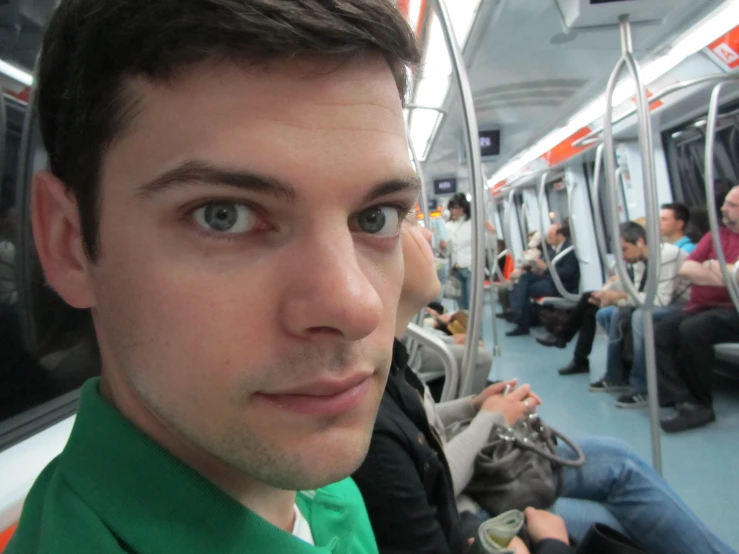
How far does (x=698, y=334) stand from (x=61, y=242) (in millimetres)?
3646

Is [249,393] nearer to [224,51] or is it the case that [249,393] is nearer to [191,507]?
[191,507]

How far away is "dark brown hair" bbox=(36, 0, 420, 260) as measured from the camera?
1.44 ft

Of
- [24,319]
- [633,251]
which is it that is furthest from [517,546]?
[633,251]

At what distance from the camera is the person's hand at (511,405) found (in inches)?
58.1

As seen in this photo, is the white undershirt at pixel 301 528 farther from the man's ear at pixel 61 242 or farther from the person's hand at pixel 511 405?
the person's hand at pixel 511 405

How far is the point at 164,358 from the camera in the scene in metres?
0.45

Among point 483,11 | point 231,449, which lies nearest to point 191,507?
point 231,449

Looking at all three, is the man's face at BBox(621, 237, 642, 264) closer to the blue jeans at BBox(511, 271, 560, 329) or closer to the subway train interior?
the subway train interior

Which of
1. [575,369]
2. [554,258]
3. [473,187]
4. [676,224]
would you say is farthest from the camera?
[554,258]

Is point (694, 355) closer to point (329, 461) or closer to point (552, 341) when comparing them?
point (552, 341)

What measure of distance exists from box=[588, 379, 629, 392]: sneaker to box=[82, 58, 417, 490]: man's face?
3720mm

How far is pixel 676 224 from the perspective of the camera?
12.9 feet

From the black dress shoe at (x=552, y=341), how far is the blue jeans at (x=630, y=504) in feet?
12.2

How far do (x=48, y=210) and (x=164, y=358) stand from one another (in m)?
0.24
